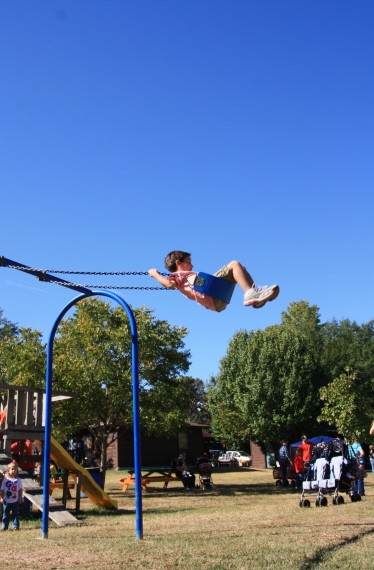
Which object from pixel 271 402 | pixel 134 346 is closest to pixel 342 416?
pixel 271 402

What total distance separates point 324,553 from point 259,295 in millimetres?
3142

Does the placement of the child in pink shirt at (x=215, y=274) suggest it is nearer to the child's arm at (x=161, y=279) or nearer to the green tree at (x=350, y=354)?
the child's arm at (x=161, y=279)

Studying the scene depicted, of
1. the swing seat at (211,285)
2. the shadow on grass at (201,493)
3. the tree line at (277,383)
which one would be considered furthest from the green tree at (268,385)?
the swing seat at (211,285)

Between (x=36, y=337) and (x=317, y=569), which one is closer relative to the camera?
(x=317, y=569)

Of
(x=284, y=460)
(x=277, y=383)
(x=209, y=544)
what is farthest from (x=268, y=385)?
(x=209, y=544)

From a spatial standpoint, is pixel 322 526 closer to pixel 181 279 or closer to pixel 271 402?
pixel 181 279

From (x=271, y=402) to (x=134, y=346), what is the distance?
39.6 m

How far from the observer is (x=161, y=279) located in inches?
313

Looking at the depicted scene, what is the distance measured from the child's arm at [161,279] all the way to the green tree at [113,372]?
1626cm

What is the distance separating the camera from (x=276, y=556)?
6.93 meters

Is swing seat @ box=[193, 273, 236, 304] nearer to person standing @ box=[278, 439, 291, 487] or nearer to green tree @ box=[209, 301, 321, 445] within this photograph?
person standing @ box=[278, 439, 291, 487]

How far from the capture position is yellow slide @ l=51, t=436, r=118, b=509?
16.5 meters

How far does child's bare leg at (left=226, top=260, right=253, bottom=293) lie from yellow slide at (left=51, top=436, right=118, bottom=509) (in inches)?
422

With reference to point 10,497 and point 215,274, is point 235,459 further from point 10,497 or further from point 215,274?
point 215,274
